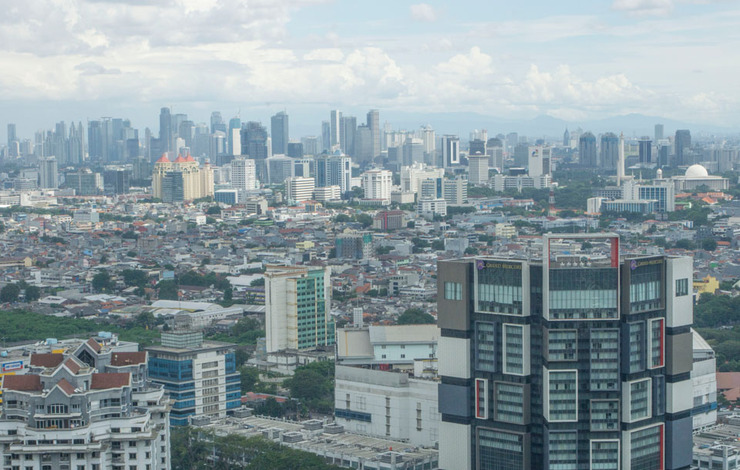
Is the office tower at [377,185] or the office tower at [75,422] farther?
the office tower at [377,185]

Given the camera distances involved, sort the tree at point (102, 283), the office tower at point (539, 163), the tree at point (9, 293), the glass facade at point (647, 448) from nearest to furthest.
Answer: the glass facade at point (647, 448) < the tree at point (9, 293) < the tree at point (102, 283) < the office tower at point (539, 163)

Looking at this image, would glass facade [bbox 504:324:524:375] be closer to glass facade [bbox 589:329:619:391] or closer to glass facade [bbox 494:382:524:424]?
glass facade [bbox 494:382:524:424]

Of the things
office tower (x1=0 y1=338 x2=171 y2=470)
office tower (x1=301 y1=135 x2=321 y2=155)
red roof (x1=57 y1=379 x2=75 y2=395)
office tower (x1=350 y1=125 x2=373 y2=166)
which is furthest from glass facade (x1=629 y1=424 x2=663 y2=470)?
office tower (x1=301 y1=135 x2=321 y2=155)

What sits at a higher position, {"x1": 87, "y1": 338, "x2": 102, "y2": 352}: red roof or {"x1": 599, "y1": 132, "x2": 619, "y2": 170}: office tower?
{"x1": 599, "y1": 132, "x2": 619, "y2": 170}: office tower

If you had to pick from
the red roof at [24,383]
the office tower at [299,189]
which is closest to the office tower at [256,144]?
the office tower at [299,189]

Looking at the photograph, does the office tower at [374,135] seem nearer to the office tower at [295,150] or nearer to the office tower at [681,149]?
the office tower at [295,150]

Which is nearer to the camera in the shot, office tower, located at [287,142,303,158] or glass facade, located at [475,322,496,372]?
glass facade, located at [475,322,496,372]
